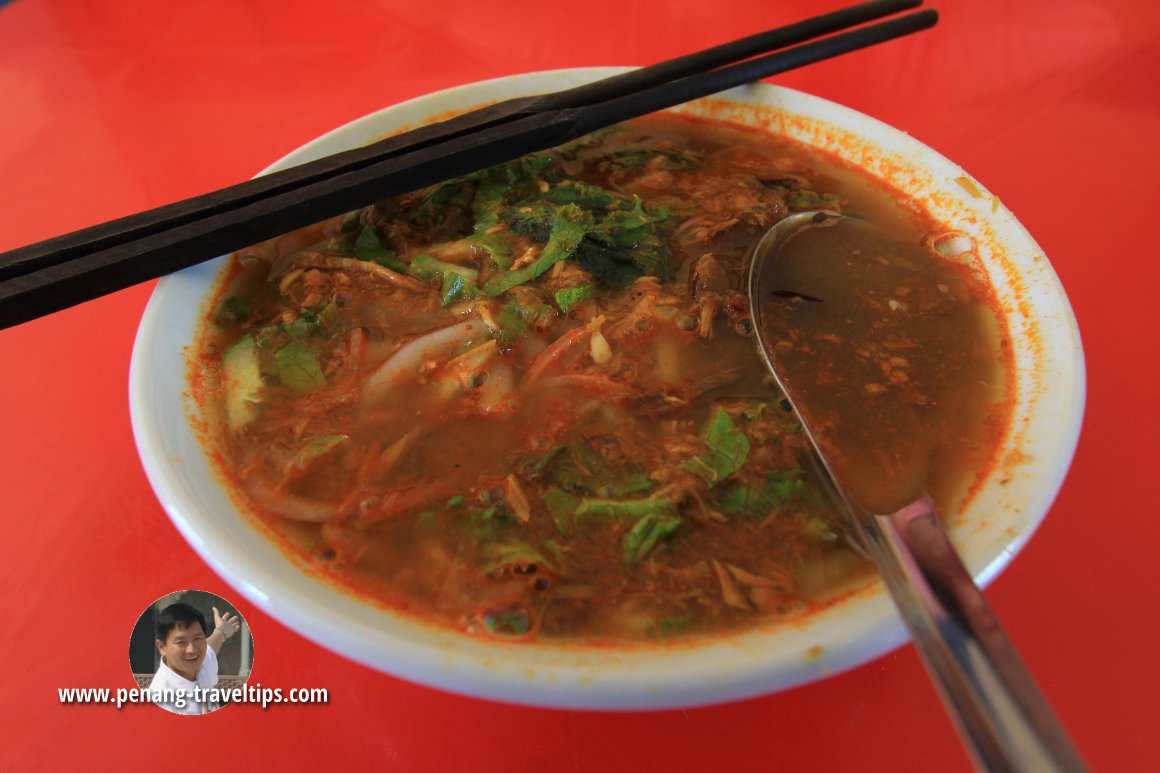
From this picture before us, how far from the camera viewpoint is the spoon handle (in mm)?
835

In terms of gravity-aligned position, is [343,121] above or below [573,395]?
above

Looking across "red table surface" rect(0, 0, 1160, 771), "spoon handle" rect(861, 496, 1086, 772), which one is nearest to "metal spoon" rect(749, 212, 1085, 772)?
"spoon handle" rect(861, 496, 1086, 772)

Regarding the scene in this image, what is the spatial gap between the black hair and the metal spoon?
55.6 inches

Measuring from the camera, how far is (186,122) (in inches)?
121

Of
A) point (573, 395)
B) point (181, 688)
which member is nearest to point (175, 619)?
point (181, 688)

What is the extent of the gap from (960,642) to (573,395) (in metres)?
0.92

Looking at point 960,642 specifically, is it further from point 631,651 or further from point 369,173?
point 369,173

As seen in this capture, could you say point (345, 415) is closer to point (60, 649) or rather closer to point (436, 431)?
point (436, 431)

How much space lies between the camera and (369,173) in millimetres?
1773

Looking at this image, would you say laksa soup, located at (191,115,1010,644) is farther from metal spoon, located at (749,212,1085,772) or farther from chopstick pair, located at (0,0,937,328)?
chopstick pair, located at (0,0,937,328)

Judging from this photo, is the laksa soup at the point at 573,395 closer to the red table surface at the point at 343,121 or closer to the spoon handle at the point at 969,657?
the spoon handle at the point at 969,657

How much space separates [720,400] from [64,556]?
1639mm

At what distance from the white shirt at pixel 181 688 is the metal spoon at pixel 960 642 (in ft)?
4.48

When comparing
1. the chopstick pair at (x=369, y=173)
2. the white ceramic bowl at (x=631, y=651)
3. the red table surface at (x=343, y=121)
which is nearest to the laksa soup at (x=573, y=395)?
the white ceramic bowl at (x=631, y=651)
